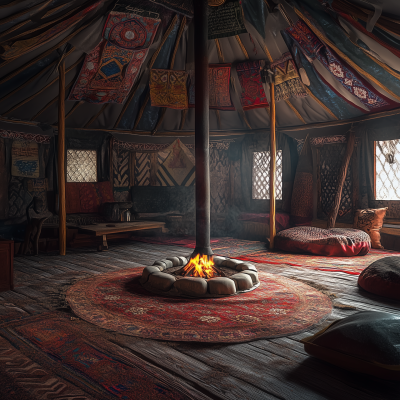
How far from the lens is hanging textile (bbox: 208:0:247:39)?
4.20 metres

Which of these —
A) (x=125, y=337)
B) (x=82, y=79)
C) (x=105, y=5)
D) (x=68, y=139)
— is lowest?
(x=125, y=337)

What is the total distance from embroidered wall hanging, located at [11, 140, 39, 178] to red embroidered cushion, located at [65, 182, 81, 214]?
1.81 ft

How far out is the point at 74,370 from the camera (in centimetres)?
166

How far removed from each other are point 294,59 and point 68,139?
4004 millimetres

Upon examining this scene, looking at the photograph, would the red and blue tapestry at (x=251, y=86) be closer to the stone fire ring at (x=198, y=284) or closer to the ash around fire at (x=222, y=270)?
the ash around fire at (x=222, y=270)

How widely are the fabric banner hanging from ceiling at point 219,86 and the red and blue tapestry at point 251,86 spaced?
0.68 feet

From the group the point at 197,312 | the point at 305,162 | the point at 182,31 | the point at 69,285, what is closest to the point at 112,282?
the point at 69,285

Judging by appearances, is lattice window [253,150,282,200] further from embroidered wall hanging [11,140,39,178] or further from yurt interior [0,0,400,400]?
embroidered wall hanging [11,140,39,178]

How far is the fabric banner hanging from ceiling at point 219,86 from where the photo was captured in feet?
18.6

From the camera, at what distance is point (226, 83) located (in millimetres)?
5840

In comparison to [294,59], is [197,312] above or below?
below

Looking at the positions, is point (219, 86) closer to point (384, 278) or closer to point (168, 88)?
point (168, 88)

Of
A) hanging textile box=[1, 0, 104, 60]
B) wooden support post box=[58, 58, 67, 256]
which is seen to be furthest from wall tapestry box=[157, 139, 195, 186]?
hanging textile box=[1, 0, 104, 60]

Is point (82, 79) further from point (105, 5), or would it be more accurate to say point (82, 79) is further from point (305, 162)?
point (305, 162)
